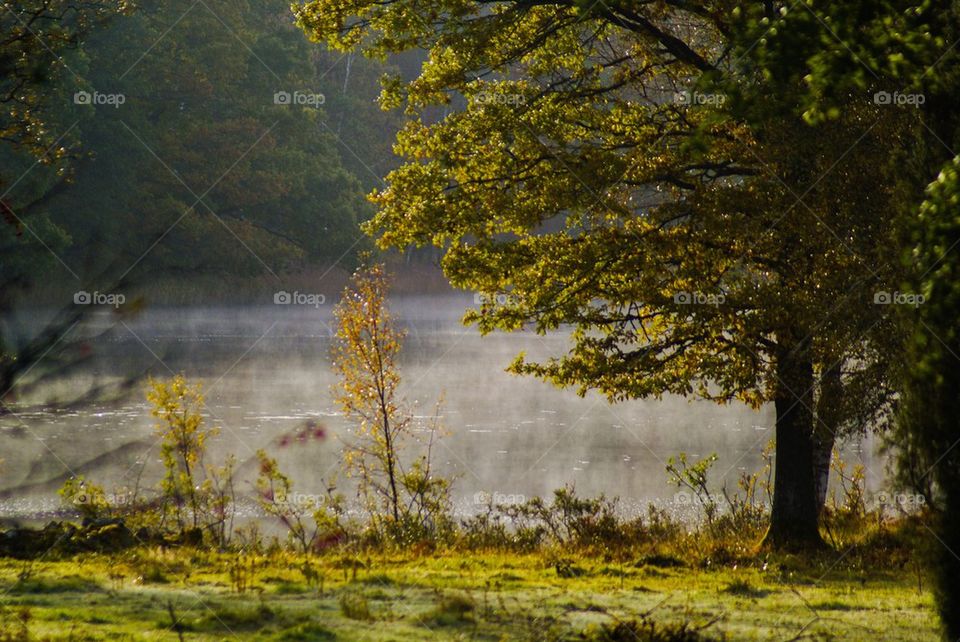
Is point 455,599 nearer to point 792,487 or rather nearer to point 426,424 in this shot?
point 792,487

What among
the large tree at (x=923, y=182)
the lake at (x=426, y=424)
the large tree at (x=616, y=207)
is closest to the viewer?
the large tree at (x=923, y=182)

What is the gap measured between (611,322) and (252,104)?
4331 centimetres

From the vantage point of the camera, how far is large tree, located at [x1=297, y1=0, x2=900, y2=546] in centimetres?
1319

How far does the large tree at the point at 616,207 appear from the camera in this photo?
13.2 metres

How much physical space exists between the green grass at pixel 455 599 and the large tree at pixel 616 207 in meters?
2.39

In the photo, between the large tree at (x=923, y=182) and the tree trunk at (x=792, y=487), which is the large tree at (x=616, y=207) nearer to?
the tree trunk at (x=792, y=487)

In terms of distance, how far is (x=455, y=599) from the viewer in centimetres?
865

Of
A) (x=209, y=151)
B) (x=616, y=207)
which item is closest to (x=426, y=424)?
(x=616, y=207)

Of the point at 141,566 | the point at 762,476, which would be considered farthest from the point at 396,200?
the point at 762,476

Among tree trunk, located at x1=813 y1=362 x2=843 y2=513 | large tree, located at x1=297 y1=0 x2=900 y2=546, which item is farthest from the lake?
tree trunk, located at x1=813 y1=362 x2=843 y2=513

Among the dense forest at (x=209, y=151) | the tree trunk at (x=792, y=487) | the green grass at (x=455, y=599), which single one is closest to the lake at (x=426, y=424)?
the dense forest at (x=209, y=151)

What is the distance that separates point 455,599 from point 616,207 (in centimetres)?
653

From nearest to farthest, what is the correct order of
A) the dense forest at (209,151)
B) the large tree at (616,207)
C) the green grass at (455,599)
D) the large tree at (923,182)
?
the large tree at (923,182), the green grass at (455,599), the large tree at (616,207), the dense forest at (209,151)

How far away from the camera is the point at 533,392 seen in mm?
42219
